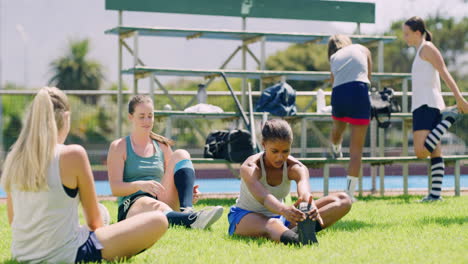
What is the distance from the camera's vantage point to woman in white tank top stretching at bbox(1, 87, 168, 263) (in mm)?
3320

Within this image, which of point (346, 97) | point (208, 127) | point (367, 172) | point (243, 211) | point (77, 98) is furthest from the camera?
point (367, 172)

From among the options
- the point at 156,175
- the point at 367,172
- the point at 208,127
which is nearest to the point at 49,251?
the point at 156,175

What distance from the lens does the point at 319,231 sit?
4.98 metres

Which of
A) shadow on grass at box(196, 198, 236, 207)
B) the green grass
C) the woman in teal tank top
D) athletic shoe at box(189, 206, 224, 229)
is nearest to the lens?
the green grass

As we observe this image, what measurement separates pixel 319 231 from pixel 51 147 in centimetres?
226

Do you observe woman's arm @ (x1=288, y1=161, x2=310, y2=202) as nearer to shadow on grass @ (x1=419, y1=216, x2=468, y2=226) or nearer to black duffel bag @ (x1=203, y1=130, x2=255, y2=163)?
shadow on grass @ (x1=419, y1=216, x2=468, y2=226)

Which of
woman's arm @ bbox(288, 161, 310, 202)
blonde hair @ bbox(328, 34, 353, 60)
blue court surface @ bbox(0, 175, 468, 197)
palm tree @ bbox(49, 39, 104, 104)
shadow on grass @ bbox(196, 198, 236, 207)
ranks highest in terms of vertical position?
palm tree @ bbox(49, 39, 104, 104)

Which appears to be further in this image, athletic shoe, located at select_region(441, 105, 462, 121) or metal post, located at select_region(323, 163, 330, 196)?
metal post, located at select_region(323, 163, 330, 196)

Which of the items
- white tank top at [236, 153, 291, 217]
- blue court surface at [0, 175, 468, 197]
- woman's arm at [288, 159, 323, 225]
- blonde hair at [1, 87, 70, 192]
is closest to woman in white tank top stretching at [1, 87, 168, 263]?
blonde hair at [1, 87, 70, 192]

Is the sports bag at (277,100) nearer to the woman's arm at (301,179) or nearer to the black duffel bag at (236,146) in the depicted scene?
the black duffel bag at (236,146)

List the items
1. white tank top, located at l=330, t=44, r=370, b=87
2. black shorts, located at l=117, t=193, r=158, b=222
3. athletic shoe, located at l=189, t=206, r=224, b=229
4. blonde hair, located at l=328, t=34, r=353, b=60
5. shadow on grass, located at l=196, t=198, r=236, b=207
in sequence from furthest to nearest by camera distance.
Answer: shadow on grass, located at l=196, t=198, r=236, b=207, blonde hair, located at l=328, t=34, r=353, b=60, white tank top, located at l=330, t=44, r=370, b=87, black shorts, located at l=117, t=193, r=158, b=222, athletic shoe, located at l=189, t=206, r=224, b=229

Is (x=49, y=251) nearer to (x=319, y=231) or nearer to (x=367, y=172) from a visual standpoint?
(x=319, y=231)

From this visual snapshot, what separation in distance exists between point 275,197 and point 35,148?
1907 mm

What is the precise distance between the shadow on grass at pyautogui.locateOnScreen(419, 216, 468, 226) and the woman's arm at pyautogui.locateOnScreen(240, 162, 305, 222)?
1644 mm
